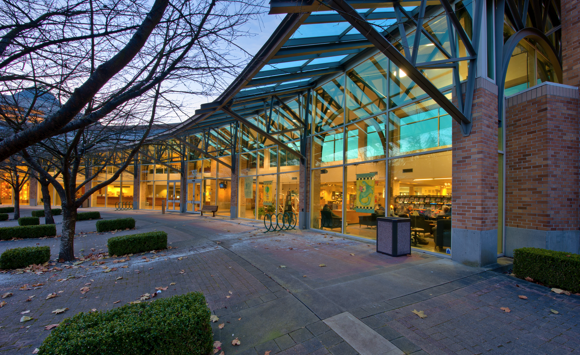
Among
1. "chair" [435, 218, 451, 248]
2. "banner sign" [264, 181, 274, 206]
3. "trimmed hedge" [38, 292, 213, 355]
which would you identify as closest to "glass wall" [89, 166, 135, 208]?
"banner sign" [264, 181, 274, 206]

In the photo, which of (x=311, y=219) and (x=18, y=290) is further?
(x=311, y=219)

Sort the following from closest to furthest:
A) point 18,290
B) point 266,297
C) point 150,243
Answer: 1. point 266,297
2. point 18,290
3. point 150,243

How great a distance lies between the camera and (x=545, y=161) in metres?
5.96

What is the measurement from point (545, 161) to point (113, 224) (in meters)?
15.1

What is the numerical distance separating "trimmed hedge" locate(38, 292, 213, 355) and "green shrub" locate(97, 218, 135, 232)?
34.6 feet

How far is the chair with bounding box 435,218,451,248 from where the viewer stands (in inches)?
272

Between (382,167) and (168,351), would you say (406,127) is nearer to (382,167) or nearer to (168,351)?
(382,167)

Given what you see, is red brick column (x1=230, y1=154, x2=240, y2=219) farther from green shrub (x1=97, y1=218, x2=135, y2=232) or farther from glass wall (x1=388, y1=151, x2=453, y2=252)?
glass wall (x1=388, y1=151, x2=453, y2=252)

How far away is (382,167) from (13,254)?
9.88 metres

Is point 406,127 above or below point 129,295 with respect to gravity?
above

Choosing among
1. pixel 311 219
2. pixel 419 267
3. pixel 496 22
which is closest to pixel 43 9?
pixel 419 267

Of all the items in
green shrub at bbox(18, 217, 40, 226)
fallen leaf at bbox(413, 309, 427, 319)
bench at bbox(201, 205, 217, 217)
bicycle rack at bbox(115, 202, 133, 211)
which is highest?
fallen leaf at bbox(413, 309, 427, 319)

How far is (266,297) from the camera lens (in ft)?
13.4

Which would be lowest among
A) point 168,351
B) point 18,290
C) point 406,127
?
point 18,290
